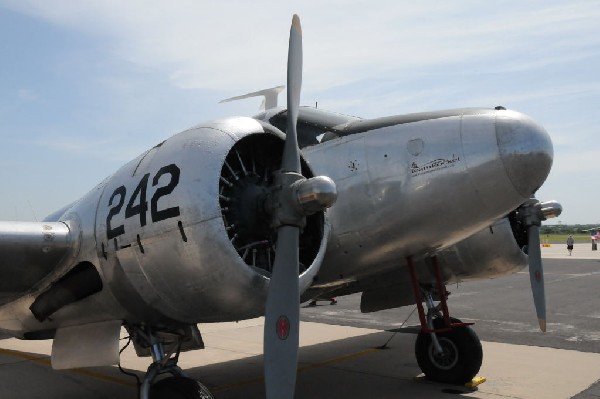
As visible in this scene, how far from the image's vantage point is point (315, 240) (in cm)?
574

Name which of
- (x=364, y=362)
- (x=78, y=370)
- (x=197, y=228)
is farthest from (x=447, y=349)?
(x=78, y=370)

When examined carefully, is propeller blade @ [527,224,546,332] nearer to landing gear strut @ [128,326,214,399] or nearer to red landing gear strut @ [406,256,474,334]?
red landing gear strut @ [406,256,474,334]

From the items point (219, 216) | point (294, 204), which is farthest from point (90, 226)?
point (294, 204)

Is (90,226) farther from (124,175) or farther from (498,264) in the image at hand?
(498,264)

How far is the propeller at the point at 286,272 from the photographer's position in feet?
A: 15.2

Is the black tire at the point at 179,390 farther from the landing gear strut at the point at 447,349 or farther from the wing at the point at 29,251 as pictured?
the landing gear strut at the point at 447,349

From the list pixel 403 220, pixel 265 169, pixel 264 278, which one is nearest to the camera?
pixel 264 278

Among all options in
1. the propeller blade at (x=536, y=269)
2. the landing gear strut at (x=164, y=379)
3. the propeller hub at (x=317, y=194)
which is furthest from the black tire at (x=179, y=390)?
the propeller blade at (x=536, y=269)

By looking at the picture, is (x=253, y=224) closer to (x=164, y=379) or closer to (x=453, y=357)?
(x=164, y=379)

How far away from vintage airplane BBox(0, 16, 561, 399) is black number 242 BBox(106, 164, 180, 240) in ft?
0.05

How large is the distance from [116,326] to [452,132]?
13.4ft

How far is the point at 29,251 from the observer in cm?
549

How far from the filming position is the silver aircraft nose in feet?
17.8

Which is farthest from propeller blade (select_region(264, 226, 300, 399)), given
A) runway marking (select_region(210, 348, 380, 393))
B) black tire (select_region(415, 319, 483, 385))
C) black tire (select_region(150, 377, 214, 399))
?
black tire (select_region(415, 319, 483, 385))
